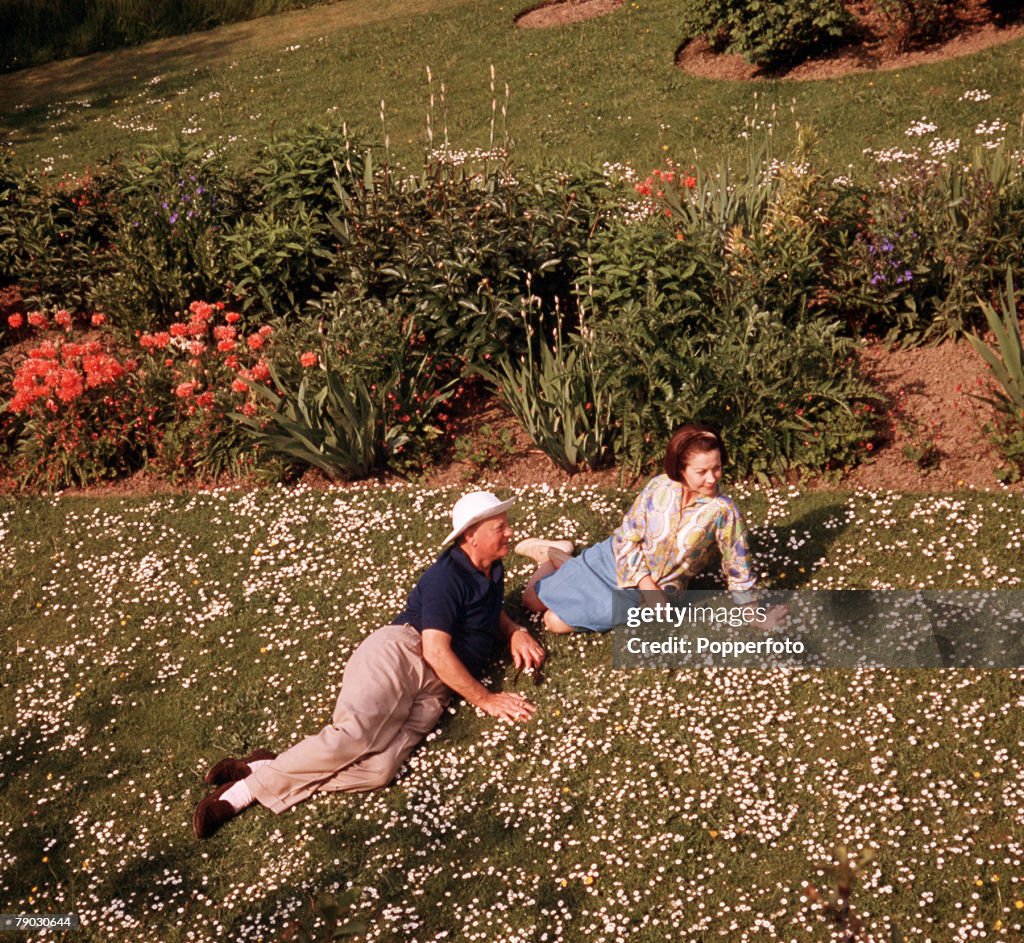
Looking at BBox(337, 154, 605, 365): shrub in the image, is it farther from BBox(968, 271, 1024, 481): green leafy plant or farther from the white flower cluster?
the white flower cluster

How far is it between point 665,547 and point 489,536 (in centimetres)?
96

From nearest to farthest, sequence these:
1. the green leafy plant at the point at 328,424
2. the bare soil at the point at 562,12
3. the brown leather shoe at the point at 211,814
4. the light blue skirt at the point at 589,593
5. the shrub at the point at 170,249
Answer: the brown leather shoe at the point at 211,814
the light blue skirt at the point at 589,593
the green leafy plant at the point at 328,424
the shrub at the point at 170,249
the bare soil at the point at 562,12

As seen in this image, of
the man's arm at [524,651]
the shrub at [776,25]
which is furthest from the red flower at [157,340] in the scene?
the shrub at [776,25]

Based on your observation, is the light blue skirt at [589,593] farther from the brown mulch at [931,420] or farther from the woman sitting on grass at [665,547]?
the brown mulch at [931,420]

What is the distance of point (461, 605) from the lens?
5.85 m

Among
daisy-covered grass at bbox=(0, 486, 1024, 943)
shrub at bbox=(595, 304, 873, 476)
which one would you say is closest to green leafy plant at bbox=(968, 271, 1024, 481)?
daisy-covered grass at bbox=(0, 486, 1024, 943)

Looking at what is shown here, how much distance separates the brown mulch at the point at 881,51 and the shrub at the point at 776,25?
0.55 ft

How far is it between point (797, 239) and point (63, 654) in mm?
5654

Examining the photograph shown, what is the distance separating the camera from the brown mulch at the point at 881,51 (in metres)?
13.1

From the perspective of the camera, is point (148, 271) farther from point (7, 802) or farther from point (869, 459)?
point (869, 459)

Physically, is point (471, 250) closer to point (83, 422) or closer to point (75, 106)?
point (83, 422)

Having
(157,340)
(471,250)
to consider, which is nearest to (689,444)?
(471,250)

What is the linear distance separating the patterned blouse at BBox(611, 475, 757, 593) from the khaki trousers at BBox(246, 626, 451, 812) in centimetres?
130

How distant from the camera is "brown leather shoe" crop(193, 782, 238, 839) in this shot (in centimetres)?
545
